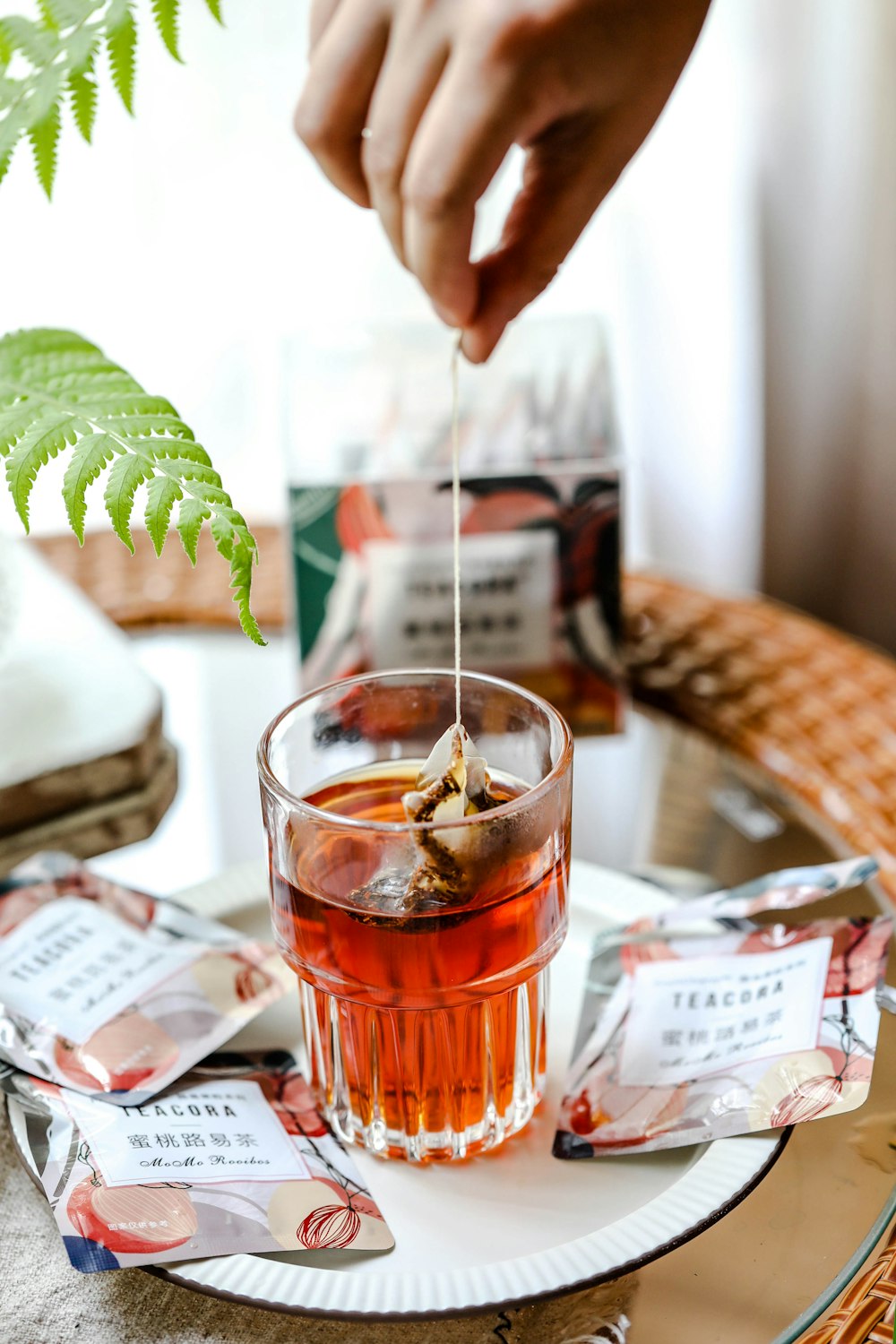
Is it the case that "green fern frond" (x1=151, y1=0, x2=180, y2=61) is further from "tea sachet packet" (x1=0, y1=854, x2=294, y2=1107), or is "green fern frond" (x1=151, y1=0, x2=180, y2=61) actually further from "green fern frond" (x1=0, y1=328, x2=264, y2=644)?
"tea sachet packet" (x1=0, y1=854, x2=294, y2=1107)

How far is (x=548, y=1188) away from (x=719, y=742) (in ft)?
1.31

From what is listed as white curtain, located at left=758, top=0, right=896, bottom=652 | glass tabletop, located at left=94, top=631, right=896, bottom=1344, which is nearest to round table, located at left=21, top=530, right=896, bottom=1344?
glass tabletop, located at left=94, top=631, right=896, bottom=1344

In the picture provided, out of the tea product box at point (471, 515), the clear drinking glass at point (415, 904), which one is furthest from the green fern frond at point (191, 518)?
the tea product box at point (471, 515)

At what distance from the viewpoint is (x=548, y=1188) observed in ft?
1.49

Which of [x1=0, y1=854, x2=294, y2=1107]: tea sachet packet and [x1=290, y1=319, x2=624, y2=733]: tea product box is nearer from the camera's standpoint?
[x1=0, y1=854, x2=294, y2=1107]: tea sachet packet

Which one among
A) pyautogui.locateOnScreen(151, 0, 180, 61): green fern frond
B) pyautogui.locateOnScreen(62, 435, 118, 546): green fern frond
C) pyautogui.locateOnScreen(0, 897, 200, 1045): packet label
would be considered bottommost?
pyautogui.locateOnScreen(0, 897, 200, 1045): packet label

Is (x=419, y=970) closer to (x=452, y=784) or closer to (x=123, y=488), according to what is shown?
(x=452, y=784)

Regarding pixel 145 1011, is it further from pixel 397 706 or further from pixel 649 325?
pixel 649 325

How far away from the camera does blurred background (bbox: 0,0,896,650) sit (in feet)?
3.51

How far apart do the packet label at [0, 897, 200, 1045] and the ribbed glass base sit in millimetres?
82

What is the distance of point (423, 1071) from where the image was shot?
1.54 feet

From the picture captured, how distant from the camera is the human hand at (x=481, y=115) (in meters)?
0.44

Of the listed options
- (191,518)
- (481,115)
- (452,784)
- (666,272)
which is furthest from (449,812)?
(666,272)

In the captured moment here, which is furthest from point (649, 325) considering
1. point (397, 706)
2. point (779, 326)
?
point (397, 706)
